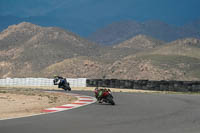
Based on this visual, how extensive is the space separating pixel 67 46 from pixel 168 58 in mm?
51271

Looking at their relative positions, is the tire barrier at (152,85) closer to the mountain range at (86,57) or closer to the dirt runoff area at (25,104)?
the dirt runoff area at (25,104)

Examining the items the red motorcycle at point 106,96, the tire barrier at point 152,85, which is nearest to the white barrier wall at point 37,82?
the tire barrier at point 152,85

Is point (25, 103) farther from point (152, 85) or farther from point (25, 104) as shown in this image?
point (152, 85)

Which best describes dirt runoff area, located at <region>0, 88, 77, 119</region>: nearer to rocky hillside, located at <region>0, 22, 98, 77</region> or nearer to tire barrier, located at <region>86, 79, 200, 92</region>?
tire barrier, located at <region>86, 79, 200, 92</region>

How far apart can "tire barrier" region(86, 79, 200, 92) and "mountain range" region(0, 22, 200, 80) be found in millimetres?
39422

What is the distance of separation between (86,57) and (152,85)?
70.1 meters

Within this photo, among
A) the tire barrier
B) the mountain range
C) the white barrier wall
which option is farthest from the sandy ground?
the mountain range

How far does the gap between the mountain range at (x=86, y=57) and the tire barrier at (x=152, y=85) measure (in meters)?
39.4

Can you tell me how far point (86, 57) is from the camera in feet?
345

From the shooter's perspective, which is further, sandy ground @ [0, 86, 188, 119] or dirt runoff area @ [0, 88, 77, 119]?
sandy ground @ [0, 86, 188, 119]

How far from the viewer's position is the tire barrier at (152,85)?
32562 mm

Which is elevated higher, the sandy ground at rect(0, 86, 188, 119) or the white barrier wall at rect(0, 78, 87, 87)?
the white barrier wall at rect(0, 78, 87, 87)

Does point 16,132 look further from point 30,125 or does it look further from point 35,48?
point 35,48

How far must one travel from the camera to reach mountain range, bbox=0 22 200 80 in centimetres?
8422
